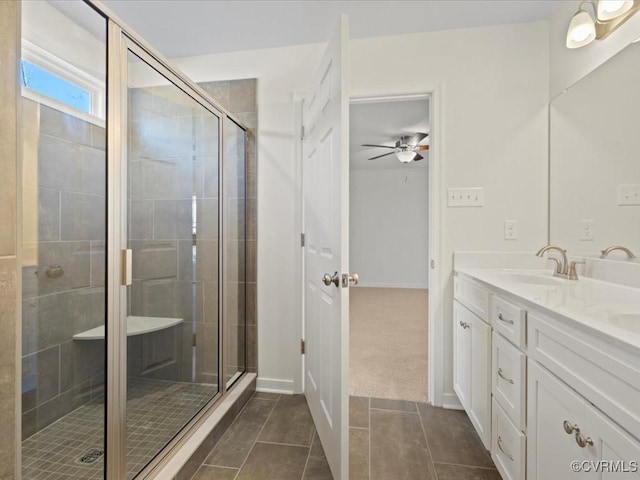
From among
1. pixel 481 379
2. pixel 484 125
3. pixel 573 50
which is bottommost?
pixel 481 379

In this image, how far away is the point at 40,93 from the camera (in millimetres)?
1200

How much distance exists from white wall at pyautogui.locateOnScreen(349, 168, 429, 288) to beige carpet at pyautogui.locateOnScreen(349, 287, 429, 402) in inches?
44.4

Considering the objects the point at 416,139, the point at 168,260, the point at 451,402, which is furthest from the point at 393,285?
the point at 168,260

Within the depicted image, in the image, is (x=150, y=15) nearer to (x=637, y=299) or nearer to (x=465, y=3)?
(x=465, y=3)

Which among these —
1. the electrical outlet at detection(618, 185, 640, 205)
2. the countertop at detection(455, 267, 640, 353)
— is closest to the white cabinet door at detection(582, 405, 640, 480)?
the countertop at detection(455, 267, 640, 353)

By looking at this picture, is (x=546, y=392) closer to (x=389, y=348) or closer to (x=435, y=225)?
(x=435, y=225)

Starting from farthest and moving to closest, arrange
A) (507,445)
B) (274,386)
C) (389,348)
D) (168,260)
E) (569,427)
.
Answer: (389,348), (274,386), (168,260), (507,445), (569,427)

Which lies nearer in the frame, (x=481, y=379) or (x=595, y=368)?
(x=595, y=368)

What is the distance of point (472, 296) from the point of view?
1690 mm

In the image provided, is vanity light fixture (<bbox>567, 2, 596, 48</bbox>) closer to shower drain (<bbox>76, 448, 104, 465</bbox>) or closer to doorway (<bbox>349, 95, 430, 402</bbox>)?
doorway (<bbox>349, 95, 430, 402</bbox>)

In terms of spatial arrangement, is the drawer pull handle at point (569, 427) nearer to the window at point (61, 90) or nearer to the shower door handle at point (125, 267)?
the shower door handle at point (125, 267)

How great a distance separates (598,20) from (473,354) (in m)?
1.81

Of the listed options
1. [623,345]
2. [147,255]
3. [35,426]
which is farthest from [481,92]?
[35,426]

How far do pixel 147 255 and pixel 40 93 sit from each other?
2.50 ft
